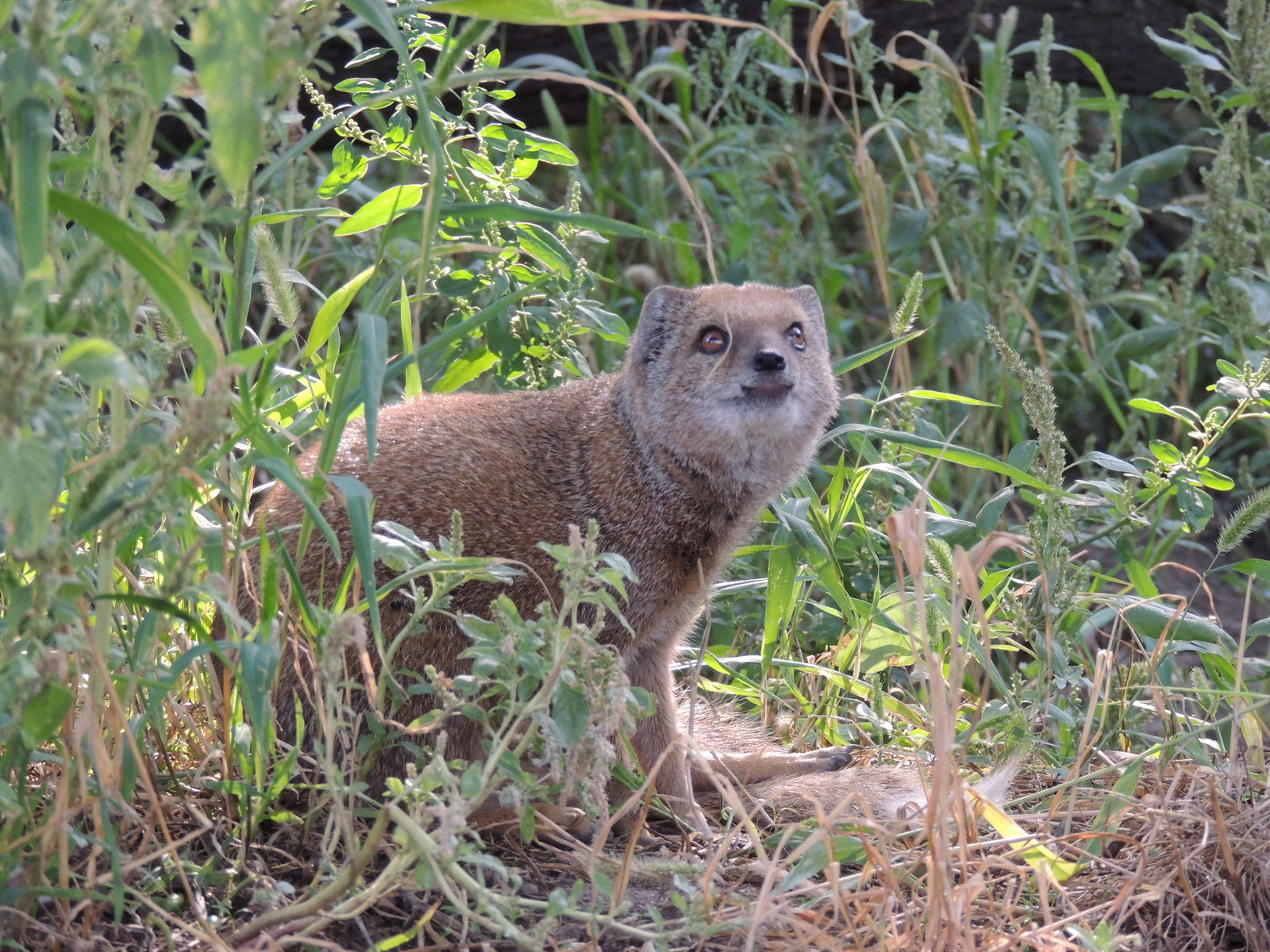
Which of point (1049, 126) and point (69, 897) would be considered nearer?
point (69, 897)

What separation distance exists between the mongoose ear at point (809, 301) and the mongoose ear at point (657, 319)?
0.98 ft

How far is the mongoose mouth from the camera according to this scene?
279cm

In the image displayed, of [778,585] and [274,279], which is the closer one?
[274,279]

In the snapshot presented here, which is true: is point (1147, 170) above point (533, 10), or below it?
below

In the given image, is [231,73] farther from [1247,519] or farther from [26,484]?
[1247,519]

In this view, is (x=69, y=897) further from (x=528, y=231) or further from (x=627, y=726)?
(x=528, y=231)

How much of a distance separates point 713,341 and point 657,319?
159 millimetres

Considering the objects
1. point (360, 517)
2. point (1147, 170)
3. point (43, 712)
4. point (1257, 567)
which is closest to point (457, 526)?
point (360, 517)

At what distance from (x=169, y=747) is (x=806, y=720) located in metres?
1.39

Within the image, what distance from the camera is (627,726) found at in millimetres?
1798

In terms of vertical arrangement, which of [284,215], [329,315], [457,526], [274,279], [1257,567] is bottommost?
[1257,567]

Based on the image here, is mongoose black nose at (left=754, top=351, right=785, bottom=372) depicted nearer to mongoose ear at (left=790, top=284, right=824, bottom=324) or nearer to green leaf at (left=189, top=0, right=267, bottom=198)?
mongoose ear at (left=790, top=284, right=824, bottom=324)

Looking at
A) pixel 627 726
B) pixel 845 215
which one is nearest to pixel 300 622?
pixel 627 726

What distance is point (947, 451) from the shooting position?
9.16 feet
